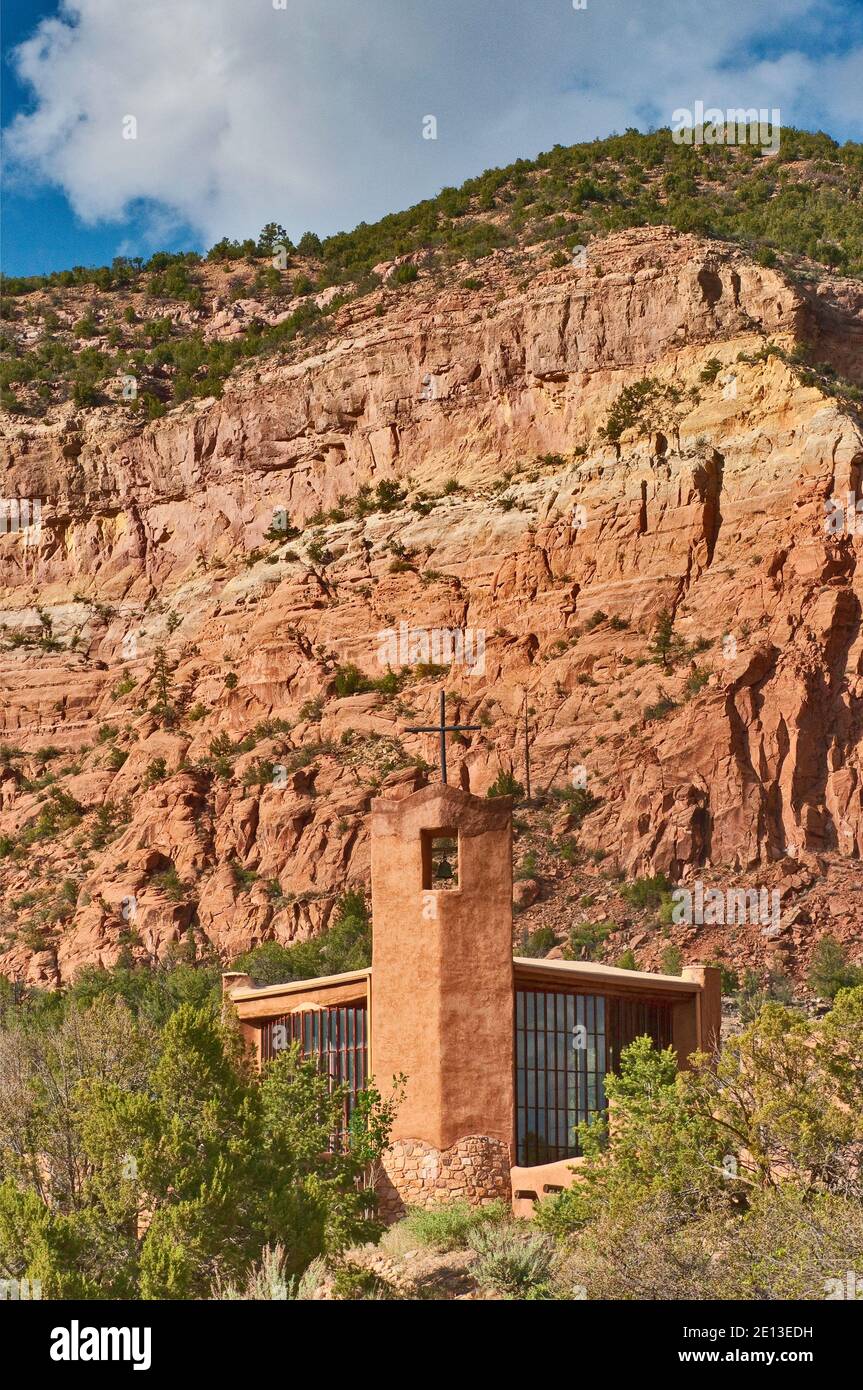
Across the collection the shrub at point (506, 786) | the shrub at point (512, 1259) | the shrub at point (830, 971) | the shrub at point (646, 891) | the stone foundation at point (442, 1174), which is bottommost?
the shrub at point (512, 1259)

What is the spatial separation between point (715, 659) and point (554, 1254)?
34.5 meters

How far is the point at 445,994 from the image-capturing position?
28922mm

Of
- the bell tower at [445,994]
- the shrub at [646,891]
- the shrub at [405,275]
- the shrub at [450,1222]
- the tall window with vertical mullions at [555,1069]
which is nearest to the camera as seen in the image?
the shrub at [450,1222]

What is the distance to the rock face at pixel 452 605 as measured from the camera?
5584 centimetres

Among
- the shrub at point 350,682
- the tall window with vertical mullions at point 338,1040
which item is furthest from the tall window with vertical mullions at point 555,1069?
the shrub at point 350,682

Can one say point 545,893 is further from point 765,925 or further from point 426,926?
point 426,926

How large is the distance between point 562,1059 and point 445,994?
260cm

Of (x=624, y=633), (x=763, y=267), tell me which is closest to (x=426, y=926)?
(x=624, y=633)

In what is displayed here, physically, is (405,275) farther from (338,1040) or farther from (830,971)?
(338,1040)

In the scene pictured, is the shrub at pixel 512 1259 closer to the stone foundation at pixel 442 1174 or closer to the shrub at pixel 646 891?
the stone foundation at pixel 442 1174

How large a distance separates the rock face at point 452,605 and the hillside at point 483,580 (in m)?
0.13

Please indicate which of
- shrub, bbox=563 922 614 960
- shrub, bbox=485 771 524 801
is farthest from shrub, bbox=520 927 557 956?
shrub, bbox=485 771 524 801

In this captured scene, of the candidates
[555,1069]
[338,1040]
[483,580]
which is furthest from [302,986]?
[483,580]
